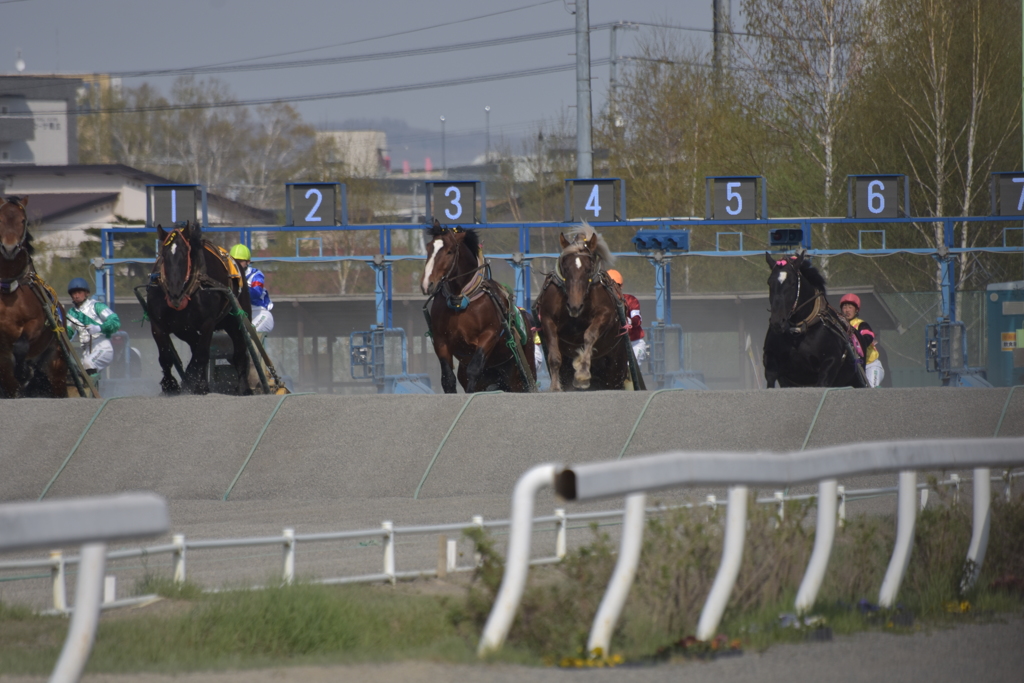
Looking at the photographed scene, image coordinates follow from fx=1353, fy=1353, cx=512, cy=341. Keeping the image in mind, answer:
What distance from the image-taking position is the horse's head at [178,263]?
13.5 m

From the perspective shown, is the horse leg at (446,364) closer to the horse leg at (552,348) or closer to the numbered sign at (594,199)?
the horse leg at (552,348)

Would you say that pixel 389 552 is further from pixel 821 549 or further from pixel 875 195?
pixel 875 195

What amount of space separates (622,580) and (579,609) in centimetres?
51

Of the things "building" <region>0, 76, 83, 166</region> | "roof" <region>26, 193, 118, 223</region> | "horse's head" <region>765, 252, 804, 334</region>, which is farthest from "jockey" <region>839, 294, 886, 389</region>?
"building" <region>0, 76, 83, 166</region>

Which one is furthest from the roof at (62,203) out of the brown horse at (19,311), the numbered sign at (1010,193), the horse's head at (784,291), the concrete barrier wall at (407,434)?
the horse's head at (784,291)

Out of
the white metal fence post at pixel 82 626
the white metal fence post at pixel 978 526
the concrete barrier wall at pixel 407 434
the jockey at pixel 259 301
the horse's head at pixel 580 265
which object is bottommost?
the concrete barrier wall at pixel 407 434

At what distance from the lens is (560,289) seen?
14.0 m

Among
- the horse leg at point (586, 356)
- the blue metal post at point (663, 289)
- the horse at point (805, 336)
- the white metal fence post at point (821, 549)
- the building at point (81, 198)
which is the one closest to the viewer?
the white metal fence post at point (821, 549)

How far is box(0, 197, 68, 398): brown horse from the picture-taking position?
13.7 meters

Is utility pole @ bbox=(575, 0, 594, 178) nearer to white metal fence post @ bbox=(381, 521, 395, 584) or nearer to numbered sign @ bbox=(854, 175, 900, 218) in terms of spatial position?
numbered sign @ bbox=(854, 175, 900, 218)

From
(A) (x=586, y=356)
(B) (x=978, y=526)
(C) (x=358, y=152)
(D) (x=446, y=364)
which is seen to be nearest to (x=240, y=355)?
(D) (x=446, y=364)

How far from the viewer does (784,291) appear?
15141mm

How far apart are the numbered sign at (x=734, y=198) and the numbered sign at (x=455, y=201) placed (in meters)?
4.37

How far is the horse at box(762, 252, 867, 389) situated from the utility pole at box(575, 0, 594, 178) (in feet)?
42.4
